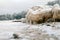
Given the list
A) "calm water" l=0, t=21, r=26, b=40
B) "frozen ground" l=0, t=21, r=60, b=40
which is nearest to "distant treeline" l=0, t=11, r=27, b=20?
"calm water" l=0, t=21, r=26, b=40

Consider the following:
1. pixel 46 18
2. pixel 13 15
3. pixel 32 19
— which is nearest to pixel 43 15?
pixel 46 18

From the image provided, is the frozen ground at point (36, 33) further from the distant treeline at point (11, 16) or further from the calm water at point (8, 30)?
the distant treeline at point (11, 16)

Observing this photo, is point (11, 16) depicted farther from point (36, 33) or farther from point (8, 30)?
point (36, 33)

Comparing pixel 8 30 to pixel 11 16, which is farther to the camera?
pixel 11 16

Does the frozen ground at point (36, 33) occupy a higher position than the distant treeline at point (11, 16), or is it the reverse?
the frozen ground at point (36, 33)

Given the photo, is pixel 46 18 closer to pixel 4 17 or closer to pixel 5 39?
pixel 5 39

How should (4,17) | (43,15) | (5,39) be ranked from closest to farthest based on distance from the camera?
1. (5,39)
2. (43,15)
3. (4,17)

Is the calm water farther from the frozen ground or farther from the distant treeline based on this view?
the distant treeline

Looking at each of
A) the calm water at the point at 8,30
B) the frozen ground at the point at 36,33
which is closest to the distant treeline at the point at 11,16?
the calm water at the point at 8,30

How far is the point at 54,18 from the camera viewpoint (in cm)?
842

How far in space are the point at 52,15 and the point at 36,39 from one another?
169 inches

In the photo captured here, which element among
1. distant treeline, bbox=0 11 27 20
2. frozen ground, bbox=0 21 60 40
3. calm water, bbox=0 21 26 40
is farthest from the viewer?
distant treeline, bbox=0 11 27 20

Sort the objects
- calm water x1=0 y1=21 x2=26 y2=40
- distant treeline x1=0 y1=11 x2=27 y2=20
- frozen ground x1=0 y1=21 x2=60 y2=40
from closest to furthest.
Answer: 1. frozen ground x1=0 y1=21 x2=60 y2=40
2. calm water x1=0 y1=21 x2=26 y2=40
3. distant treeline x1=0 y1=11 x2=27 y2=20

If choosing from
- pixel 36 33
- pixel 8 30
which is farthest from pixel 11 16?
pixel 36 33
